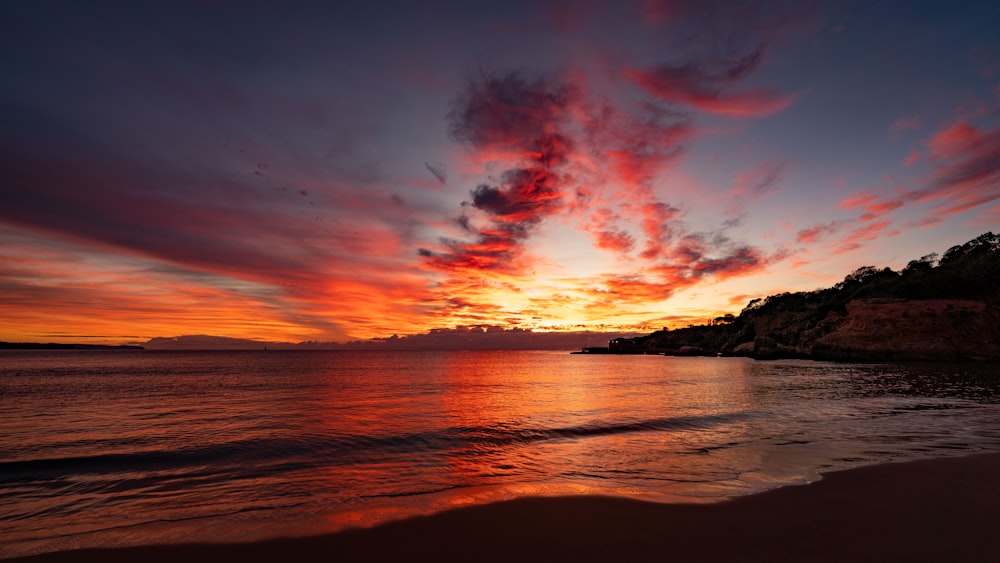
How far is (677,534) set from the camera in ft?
20.8

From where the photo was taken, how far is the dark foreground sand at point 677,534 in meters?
5.69

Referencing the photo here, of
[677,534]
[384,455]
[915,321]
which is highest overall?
[915,321]

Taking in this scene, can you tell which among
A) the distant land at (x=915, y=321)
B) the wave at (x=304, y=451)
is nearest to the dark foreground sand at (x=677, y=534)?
the wave at (x=304, y=451)

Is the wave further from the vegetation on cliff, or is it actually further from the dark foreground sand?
the vegetation on cliff

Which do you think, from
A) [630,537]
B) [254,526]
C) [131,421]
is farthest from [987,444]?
[131,421]

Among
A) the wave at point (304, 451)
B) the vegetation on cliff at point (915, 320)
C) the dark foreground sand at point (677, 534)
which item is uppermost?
the vegetation on cliff at point (915, 320)

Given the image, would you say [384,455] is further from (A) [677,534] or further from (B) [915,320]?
(B) [915,320]

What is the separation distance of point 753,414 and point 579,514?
1861cm

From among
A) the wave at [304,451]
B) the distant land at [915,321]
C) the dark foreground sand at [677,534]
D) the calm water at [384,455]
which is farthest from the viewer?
the distant land at [915,321]

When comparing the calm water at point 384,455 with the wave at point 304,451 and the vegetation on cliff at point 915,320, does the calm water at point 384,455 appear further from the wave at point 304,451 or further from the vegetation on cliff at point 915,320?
the vegetation on cliff at point 915,320

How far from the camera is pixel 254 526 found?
292 inches

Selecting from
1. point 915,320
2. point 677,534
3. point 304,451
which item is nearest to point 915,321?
point 915,320

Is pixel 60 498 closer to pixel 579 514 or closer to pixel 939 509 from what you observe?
pixel 579 514

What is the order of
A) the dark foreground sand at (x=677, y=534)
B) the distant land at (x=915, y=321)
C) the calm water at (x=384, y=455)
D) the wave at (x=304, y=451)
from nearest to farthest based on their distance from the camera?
1. the dark foreground sand at (x=677, y=534)
2. the calm water at (x=384, y=455)
3. the wave at (x=304, y=451)
4. the distant land at (x=915, y=321)
